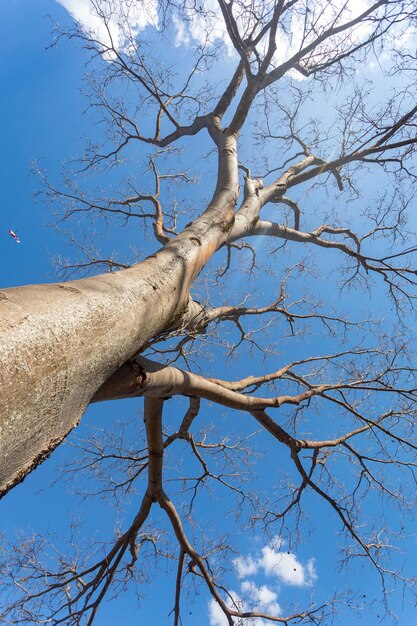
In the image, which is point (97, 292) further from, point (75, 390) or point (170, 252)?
point (170, 252)

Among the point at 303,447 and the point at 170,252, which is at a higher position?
the point at 303,447

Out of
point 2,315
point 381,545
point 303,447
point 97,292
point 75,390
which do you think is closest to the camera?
point 2,315

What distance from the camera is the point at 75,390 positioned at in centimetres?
119

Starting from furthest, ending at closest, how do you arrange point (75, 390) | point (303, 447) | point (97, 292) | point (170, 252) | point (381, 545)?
point (381, 545), point (303, 447), point (170, 252), point (97, 292), point (75, 390)

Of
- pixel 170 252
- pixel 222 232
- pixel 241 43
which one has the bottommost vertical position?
pixel 170 252

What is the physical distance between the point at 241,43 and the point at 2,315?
3515 mm

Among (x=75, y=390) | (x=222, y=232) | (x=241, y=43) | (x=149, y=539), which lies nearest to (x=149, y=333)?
(x=75, y=390)

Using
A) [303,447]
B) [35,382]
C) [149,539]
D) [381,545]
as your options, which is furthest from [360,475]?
[35,382]

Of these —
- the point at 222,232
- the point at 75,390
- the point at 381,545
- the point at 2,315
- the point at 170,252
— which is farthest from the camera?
the point at 381,545

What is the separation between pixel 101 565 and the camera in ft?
12.6

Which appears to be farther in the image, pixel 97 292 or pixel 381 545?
pixel 381 545

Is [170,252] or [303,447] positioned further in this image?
[303,447]

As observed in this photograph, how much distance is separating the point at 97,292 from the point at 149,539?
4132 mm

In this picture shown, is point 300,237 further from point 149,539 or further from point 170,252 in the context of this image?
point 149,539
